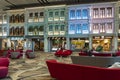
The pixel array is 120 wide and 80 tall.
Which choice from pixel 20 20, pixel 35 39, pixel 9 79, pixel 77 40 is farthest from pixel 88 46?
pixel 9 79

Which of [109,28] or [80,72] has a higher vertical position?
[109,28]

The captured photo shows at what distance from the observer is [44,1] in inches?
1243

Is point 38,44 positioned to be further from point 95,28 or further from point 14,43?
point 95,28

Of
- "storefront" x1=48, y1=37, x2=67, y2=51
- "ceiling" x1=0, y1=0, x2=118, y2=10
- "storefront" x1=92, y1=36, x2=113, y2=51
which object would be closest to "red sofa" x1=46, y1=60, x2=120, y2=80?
"storefront" x1=92, y1=36, x2=113, y2=51

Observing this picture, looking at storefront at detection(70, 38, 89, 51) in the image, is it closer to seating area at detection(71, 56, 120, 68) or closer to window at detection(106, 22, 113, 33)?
window at detection(106, 22, 113, 33)

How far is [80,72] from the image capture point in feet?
23.1

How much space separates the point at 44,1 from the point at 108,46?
36.0 feet

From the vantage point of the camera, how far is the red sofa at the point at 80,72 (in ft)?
20.7

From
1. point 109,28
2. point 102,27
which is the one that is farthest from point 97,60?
point 102,27

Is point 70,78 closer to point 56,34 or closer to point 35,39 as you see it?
point 56,34

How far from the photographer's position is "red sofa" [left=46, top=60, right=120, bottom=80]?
20.7 feet

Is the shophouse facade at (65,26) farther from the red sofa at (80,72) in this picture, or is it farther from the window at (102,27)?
the red sofa at (80,72)

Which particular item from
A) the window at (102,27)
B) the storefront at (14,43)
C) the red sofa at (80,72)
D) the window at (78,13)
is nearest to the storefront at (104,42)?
the window at (102,27)

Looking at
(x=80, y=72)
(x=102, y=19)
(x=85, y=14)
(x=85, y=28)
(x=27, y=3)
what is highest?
(x=27, y=3)
